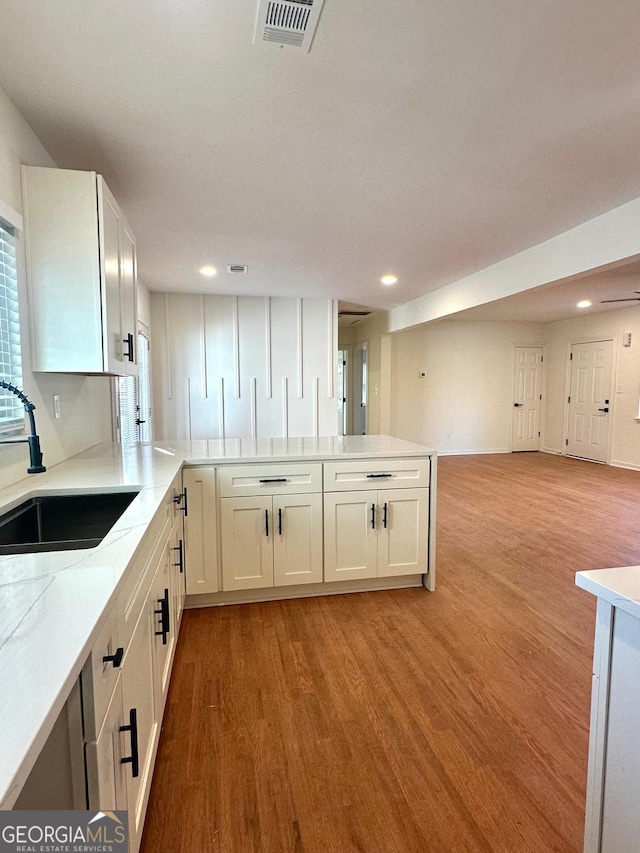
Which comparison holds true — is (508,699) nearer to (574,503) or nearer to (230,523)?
(230,523)

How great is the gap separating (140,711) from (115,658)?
0.45m

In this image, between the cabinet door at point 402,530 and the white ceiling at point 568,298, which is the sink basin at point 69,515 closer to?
the cabinet door at point 402,530

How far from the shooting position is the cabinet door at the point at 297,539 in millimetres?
2617

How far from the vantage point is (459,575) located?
310 centimetres

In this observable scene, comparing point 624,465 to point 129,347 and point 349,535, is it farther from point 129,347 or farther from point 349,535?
point 129,347

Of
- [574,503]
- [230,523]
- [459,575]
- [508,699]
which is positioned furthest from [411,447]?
[574,503]

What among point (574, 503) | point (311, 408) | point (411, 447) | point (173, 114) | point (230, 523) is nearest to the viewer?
point (173, 114)

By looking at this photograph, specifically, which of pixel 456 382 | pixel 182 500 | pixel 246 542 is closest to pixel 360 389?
pixel 456 382

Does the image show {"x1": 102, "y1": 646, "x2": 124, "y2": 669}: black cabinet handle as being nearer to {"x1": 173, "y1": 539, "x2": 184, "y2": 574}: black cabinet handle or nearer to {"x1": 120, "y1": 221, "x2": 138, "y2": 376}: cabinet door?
{"x1": 173, "y1": 539, "x2": 184, "y2": 574}: black cabinet handle

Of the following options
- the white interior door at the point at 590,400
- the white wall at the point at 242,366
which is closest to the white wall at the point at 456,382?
the white interior door at the point at 590,400

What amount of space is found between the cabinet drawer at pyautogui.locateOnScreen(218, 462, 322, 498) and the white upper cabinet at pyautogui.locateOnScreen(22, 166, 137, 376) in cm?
87

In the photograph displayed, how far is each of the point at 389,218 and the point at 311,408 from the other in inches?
138

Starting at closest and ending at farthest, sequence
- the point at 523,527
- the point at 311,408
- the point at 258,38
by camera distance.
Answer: the point at 258,38 → the point at 523,527 → the point at 311,408

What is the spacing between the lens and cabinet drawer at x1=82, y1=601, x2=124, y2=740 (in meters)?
0.78
